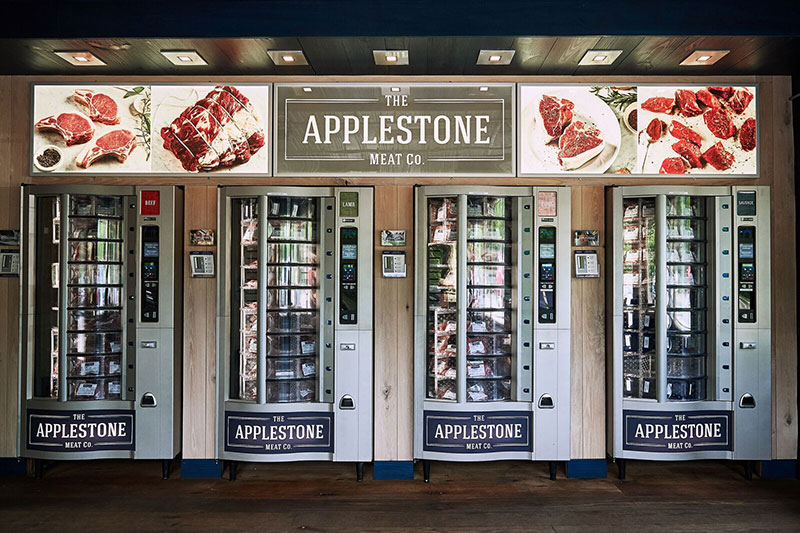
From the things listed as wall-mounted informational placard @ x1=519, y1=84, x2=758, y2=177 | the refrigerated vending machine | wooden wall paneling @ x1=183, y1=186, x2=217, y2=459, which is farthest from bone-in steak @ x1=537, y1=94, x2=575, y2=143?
the refrigerated vending machine

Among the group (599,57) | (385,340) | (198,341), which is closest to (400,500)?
(385,340)

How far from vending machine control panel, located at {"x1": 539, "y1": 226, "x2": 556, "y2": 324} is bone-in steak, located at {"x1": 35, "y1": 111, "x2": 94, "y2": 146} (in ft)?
13.2

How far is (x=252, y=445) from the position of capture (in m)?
4.18

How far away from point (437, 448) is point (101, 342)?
302cm

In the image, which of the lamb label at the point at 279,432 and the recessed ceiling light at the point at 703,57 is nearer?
the recessed ceiling light at the point at 703,57

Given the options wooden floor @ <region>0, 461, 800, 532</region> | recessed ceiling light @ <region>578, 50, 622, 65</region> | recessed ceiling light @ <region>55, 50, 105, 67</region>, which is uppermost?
recessed ceiling light @ <region>55, 50, 105, 67</region>

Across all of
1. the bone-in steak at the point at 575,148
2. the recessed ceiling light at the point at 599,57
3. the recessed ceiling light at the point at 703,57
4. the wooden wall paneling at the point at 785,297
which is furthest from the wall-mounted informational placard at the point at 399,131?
the wooden wall paneling at the point at 785,297

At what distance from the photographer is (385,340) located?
436 cm

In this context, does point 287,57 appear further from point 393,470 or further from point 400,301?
point 393,470

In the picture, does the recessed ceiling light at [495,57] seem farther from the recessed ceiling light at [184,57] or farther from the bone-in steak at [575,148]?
the recessed ceiling light at [184,57]

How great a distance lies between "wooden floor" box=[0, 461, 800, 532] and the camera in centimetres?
355

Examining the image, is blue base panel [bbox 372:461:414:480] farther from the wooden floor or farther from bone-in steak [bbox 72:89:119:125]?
bone-in steak [bbox 72:89:119:125]

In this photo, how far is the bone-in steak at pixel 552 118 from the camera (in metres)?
4.41

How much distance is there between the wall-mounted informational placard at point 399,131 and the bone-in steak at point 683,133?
142cm
